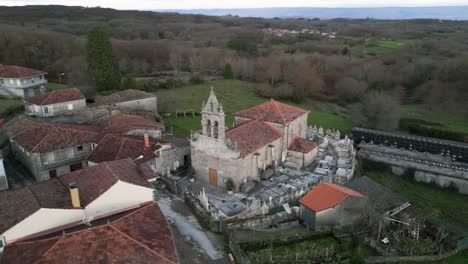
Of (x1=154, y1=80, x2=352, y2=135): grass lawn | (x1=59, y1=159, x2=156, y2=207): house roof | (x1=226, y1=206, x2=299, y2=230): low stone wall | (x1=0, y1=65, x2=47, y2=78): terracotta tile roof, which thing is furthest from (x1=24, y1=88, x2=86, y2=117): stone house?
(x1=226, y1=206, x2=299, y2=230): low stone wall

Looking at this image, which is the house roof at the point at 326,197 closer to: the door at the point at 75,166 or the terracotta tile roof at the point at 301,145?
the terracotta tile roof at the point at 301,145

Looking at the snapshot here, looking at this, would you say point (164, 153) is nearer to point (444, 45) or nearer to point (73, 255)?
point (73, 255)

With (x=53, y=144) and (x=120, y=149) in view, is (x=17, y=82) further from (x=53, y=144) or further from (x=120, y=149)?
(x=120, y=149)

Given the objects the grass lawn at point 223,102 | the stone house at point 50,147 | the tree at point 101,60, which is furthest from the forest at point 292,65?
the stone house at point 50,147

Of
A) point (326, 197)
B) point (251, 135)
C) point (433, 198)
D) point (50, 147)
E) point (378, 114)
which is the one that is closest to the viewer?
point (326, 197)

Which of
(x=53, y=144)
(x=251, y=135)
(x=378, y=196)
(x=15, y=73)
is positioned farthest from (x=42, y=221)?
(x=15, y=73)

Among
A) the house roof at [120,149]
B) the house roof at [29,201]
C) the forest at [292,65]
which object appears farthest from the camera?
the forest at [292,65]

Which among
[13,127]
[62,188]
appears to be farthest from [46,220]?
[13,127]
